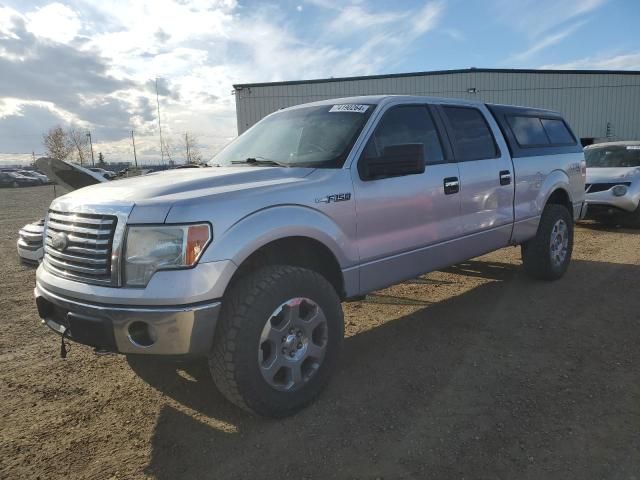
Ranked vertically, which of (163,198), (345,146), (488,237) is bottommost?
(488,237)

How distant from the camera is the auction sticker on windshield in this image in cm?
373

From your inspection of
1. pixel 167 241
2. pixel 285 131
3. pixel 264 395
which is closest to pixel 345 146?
pixel 285 131

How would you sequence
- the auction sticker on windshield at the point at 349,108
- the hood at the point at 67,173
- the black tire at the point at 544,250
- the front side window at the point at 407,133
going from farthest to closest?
the black tire at the point at 544,250 → the hood at the point at 67,173 → the auction sticker on windshield at the point at 349,108 → the front side window at the point at 407,133

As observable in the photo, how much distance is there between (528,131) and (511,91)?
76.0 ft

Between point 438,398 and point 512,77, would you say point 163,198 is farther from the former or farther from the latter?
point 512,77

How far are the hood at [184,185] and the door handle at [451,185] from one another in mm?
1327

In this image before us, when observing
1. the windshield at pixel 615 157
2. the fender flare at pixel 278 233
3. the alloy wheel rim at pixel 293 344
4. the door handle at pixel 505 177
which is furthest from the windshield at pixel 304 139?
the windshield at pixel 615 157

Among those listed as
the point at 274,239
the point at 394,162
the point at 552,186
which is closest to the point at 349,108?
the point at 394,162

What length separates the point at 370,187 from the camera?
134 inches

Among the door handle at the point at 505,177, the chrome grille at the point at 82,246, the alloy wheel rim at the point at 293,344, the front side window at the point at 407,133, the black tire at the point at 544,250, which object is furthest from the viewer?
the black tire at the point at 544,250

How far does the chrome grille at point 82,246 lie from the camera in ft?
8.47

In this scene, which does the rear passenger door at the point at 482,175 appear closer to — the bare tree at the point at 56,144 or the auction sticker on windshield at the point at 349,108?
the auction sticker on windshield at the point at 349,108

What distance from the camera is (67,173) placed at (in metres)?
4.32

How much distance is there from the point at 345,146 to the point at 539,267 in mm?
3371
